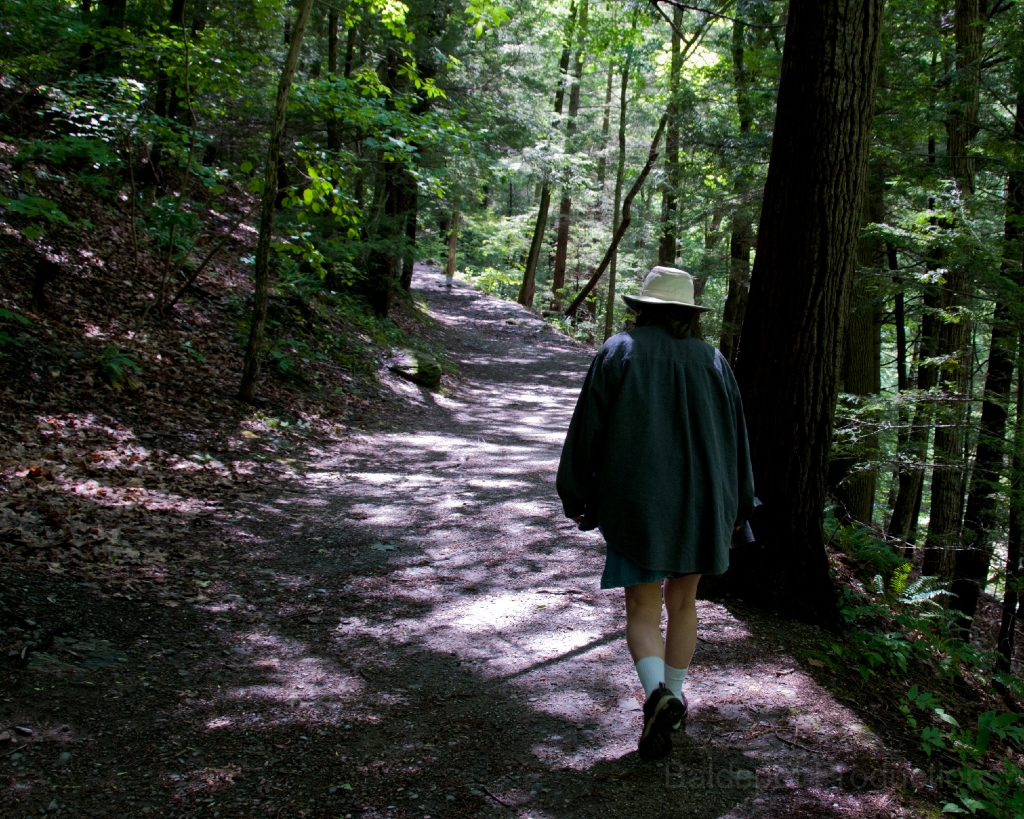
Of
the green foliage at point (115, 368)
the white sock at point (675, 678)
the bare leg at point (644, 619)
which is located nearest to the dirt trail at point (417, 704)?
the white sock at point (675, 678)

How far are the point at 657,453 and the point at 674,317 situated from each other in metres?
0.60

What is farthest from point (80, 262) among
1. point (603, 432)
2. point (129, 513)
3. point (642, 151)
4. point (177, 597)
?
point (642, 151)

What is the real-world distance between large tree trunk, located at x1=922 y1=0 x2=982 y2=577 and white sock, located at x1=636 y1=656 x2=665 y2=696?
16.3 feet

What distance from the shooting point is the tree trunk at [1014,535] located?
Answer: 583 cm

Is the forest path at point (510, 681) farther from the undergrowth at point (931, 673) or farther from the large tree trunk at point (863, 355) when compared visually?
the large tree trunk at point (863, 355)

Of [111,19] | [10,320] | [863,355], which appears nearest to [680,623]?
[10,320]

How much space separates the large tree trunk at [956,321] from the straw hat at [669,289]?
4.69m

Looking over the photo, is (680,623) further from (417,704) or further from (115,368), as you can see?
(115,368)

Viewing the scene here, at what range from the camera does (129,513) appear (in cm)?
535

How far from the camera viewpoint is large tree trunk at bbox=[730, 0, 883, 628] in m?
4.21

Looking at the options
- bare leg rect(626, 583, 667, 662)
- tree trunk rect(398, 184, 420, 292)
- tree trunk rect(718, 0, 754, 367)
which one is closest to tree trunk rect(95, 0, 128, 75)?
tree trunk rect(398, 184, 420, 292)

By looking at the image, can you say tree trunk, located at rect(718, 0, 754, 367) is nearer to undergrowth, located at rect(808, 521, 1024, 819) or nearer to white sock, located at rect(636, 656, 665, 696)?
undergrowth, located at rect(808, 521, 1024, 819)

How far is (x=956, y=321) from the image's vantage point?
715cm

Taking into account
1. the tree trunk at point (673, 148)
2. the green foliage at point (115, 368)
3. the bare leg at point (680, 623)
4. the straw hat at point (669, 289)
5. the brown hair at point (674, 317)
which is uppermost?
the tree trunk at point (673, 148)
